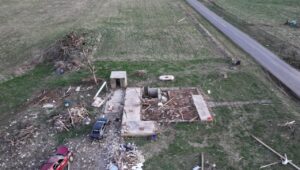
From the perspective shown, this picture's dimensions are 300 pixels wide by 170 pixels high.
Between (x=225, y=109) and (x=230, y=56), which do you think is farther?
(x=230, y=56)

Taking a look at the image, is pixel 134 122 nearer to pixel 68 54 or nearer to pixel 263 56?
pixel 68 54

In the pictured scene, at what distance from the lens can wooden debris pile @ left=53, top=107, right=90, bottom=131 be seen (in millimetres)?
17953

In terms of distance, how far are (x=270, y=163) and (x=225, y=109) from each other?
5.26 meters

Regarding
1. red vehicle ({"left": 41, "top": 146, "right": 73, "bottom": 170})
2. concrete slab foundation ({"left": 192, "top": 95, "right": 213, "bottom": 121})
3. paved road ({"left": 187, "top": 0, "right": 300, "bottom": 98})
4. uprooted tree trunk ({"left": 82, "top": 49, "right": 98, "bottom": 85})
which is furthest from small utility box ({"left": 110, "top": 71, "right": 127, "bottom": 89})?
paved road ({"left": 187, "top": 0, "right": 300, "bottom": 98})

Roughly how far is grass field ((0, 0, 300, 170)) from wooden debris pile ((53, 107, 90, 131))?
0.92 meters

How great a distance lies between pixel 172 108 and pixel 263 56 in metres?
13.3

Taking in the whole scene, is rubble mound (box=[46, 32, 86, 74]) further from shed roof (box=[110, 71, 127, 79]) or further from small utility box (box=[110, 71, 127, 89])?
small utility box (box=[110, 71, 127, 89])

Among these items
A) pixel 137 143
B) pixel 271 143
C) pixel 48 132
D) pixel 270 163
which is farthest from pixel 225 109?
pixel 48 132

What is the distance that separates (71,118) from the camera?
18297 millimetres

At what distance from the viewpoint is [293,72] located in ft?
80.7

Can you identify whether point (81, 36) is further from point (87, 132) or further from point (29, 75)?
point (87, 132)

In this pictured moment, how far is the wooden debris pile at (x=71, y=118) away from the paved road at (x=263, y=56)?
622 inches

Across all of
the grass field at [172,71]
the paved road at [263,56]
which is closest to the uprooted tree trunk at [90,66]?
the grass field at [172,71]

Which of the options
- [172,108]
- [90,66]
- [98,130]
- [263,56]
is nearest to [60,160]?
[98,130]
